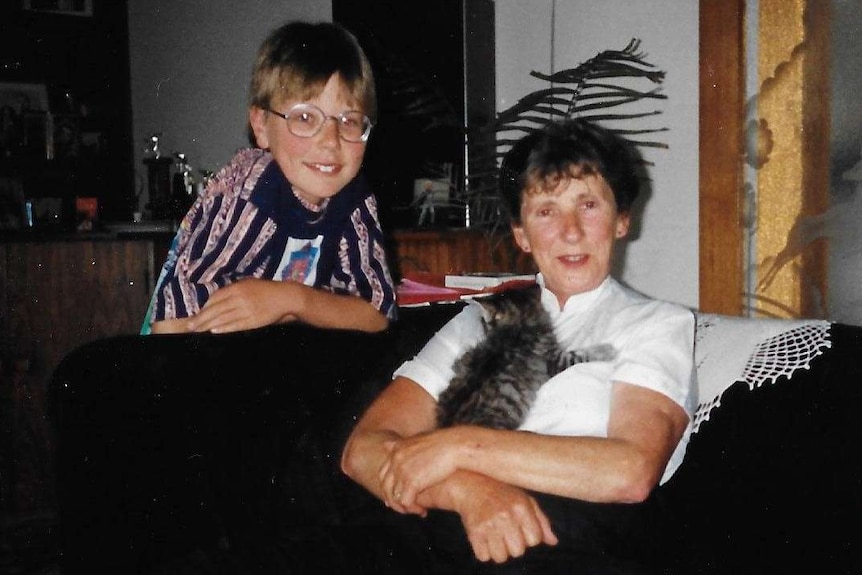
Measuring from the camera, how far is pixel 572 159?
1.24m

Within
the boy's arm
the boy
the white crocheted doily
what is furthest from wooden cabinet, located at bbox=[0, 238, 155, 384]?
the white crocheted doily

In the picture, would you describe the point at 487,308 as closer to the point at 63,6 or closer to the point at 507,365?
the point at 507,365

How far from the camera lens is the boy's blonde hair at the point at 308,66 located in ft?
4.97

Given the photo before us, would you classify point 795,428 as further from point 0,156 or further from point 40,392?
point 0,156

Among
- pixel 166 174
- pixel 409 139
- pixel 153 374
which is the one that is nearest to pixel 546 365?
pixel 153 374

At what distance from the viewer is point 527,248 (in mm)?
1339

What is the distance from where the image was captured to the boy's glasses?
5.02ft

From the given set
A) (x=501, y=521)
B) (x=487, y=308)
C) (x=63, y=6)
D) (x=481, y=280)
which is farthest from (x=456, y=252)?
(x=63, y=6)

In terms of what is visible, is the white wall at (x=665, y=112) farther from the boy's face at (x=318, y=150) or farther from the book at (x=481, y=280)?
the boy's face at (x=318, y=150)

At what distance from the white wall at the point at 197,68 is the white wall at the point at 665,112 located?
1785mm

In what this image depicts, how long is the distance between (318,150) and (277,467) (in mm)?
634

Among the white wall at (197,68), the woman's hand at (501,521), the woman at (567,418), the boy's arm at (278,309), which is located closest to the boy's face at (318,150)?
the boy's arm at (278,309)

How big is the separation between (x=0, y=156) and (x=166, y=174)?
804 mm

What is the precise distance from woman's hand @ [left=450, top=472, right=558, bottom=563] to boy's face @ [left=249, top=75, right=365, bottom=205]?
0.76 metres
